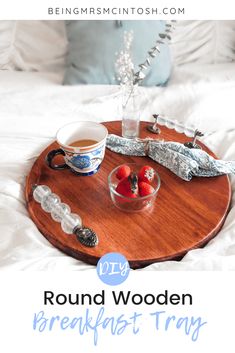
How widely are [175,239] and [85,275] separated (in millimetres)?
177

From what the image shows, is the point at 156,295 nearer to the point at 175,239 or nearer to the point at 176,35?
the point at 175,239

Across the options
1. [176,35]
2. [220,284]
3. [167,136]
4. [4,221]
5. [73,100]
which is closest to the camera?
[220,284]

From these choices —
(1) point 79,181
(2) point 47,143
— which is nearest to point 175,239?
(1) point 79,181

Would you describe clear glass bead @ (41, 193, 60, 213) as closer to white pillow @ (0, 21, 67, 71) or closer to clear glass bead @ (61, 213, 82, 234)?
clear glass bead @ (61, 213, 82, 234)

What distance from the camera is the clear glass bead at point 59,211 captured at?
0.71 m

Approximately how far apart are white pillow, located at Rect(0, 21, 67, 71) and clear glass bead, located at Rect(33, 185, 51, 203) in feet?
2.18

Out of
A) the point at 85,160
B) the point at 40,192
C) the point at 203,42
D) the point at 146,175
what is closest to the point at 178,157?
the point at 146,175

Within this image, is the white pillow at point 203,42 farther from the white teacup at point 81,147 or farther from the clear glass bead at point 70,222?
the clear glass bead at point 70,222

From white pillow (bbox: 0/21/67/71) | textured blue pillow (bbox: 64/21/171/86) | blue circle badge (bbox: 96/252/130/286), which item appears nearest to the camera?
blue circle badge (bbox: 96/252/130/286)

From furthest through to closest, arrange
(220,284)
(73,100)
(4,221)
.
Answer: (73,100), (4,221), (220,284)

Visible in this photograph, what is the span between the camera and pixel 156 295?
62cm

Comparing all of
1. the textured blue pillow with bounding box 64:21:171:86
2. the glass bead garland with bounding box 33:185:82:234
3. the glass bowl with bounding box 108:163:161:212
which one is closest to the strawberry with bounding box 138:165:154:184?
the glass bowl with bounding box 108:163:161:212

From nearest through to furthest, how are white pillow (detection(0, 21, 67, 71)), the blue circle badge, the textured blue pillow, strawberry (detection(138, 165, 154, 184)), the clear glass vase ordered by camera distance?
the blue circle badge, strawberry (detection(138, 165, 154, 184)), the clear glass vase, the textured blue pillow, white pillow (detection(0, 21, 67, 71))

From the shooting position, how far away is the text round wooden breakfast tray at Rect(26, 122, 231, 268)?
660 millimetres
